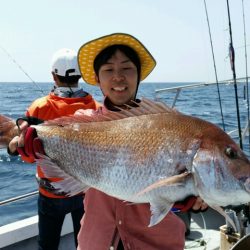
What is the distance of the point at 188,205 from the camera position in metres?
1.59

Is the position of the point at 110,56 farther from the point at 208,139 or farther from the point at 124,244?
the point at 124,244

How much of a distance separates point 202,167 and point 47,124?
2.67 feet

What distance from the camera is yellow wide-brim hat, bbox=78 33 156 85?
2.05 meters

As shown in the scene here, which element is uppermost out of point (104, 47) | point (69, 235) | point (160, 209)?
point (104, 47)

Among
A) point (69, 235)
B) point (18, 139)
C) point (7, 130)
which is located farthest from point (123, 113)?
point (69, 235)

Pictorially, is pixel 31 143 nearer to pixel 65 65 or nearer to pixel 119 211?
pixel 119 211

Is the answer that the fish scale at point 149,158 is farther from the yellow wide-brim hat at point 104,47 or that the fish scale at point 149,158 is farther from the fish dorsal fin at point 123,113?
the yellow wide-brim hat at point 104,47

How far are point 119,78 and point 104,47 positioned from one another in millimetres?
221

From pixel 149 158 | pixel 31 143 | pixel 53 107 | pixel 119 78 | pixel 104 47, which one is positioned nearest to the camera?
pixel 149 158

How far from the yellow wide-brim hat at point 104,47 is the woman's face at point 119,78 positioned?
7cm

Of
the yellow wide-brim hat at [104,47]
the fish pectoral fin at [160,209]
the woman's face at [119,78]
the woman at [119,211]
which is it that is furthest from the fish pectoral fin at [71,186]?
the yellow wide-brim hat at [104,47]

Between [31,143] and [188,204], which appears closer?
[188,204]

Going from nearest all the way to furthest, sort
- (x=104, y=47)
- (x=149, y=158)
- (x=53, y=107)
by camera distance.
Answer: (x=149, y=158), (x=104, y=47), (x=53, y=107)

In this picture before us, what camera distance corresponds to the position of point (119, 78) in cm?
199
